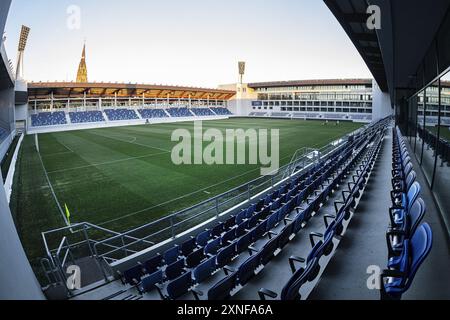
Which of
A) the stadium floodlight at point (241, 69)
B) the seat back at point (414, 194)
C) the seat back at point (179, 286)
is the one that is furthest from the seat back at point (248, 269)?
the stadium floodlight at point (241, 69)

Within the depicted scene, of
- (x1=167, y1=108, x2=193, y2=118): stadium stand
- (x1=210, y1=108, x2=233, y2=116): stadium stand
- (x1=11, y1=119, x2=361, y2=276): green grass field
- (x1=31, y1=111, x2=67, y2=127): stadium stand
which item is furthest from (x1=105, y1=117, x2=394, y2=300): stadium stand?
(x1=210, y1=108, x2=233, y2=116): stadium stand

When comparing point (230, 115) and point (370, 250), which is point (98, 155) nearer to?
point (370, 250)

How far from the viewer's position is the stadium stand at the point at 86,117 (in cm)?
4056

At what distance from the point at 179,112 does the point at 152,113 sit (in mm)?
6243

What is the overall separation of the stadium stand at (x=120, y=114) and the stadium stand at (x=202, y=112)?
44.7 feet

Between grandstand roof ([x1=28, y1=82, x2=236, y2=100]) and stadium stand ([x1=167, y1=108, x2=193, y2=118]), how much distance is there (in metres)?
3.10

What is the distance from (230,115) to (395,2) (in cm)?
6250

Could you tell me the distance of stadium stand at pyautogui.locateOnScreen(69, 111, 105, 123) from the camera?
133 ft

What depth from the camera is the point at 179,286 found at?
3912 mm

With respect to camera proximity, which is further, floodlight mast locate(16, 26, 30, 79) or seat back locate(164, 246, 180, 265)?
floodlight mast locate(16, 26, 30, 79)

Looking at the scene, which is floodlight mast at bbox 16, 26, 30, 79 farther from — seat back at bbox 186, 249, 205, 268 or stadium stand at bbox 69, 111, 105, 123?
seat back at bbox 186, 249, 205, 268

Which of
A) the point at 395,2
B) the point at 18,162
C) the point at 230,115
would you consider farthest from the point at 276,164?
the point at 230,115

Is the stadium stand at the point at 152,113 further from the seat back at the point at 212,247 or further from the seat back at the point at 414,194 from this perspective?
the seat back at the point at 414,194

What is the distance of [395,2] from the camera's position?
15.0ft
